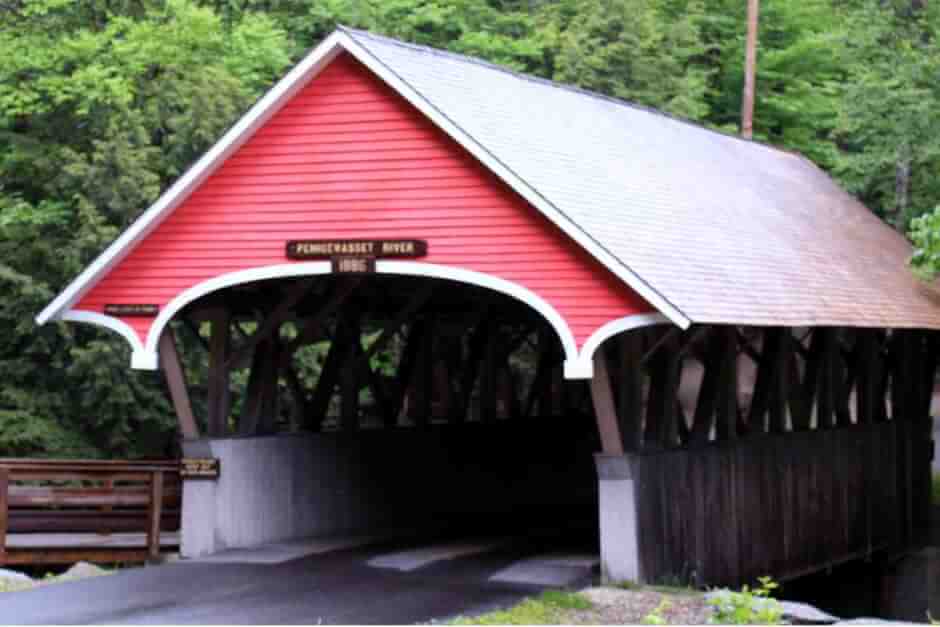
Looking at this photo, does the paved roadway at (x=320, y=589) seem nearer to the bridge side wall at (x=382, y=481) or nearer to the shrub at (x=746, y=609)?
the bridge side wall at (x=382, y=481)

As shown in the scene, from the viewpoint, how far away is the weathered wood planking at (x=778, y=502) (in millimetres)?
15633

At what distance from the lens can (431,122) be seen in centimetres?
1540

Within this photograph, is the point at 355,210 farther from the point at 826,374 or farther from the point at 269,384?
the point at 826,374

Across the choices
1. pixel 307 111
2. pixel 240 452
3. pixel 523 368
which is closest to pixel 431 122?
pixel 307 111

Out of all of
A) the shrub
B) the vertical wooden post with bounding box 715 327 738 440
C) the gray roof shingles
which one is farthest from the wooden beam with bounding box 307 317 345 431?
the shrub

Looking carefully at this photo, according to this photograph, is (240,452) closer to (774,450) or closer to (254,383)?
(254,383)

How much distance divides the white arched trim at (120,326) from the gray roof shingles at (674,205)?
3968 millimetres

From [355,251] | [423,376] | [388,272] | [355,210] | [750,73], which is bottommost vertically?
[423,376]

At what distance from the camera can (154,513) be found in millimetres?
17750

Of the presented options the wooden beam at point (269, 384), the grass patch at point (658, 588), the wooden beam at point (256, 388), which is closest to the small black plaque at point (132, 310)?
the wooden beam at point (256, 388)

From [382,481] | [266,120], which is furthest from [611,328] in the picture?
[382,481]

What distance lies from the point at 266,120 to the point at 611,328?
4.41 m

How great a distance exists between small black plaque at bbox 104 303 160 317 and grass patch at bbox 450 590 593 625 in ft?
17.3

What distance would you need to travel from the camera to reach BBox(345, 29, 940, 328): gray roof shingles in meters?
15.0
